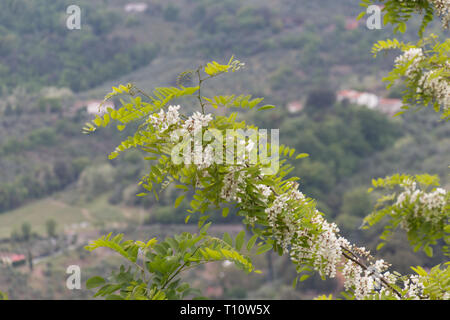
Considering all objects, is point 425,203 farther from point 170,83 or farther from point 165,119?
point 170,83

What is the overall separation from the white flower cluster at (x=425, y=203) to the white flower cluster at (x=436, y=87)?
0.43m

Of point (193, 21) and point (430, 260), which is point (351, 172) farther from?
A: point (193, 21)

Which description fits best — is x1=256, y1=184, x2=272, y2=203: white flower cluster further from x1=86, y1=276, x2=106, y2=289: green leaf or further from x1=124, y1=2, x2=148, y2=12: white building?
x1=124, y1=2, x2=148, y2=12: white building

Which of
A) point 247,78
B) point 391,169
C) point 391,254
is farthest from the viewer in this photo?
point 247,78

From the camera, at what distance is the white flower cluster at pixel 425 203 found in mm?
1170

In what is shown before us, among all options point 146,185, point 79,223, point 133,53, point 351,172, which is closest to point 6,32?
point 133,53

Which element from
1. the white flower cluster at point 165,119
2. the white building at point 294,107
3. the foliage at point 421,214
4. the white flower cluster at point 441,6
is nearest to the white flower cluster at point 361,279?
the foliage at point 421,214

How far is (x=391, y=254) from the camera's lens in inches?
266

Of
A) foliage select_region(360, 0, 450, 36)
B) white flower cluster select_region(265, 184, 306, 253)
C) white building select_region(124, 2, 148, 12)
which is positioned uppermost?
white building select_region(124, 2, 148, 12)

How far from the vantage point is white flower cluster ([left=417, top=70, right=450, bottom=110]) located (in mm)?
1463

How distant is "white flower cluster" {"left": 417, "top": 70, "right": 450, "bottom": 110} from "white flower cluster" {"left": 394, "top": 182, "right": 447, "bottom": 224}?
1.40ft

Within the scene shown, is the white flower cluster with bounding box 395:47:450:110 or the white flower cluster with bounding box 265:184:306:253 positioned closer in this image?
the white flower cluster with bounding box 265:184:306:253

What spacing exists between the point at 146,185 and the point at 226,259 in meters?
0.31

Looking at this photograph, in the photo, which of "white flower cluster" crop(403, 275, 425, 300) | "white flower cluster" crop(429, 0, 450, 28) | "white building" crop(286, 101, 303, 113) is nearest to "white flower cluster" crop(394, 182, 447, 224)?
"white flower cluster" crop(403, 275, 425, 300)
